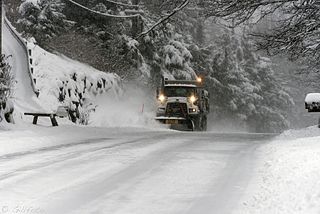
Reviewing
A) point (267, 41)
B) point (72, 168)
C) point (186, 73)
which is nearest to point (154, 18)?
point (186, 73)

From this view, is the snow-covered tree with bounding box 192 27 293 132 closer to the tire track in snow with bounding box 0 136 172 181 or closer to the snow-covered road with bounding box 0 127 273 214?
the tire track in snow with bounding box 0 136 172 181

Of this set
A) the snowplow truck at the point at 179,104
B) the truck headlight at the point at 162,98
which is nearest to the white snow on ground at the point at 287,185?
the snowplow truck at the point at 179,104

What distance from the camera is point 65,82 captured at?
85.0 feet

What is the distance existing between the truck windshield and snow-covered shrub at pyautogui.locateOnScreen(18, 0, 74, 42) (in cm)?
710

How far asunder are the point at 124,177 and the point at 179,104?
1825 cm

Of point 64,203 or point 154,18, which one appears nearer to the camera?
point 64,203

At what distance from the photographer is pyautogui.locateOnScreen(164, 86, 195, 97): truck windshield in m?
26.8

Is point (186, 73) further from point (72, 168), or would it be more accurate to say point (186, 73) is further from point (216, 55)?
point (72, 168)

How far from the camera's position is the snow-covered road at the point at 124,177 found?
22.1ft

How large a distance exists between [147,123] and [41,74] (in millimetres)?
7610

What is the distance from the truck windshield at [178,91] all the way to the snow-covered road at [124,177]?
44.2ft

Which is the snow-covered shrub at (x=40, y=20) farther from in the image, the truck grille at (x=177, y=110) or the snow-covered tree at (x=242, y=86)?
the snow-covered tree at (x=242, y=86)

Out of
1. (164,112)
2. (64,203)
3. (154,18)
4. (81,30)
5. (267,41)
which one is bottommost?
(64,203)

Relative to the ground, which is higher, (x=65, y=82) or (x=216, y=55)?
(x=216, y=55)
